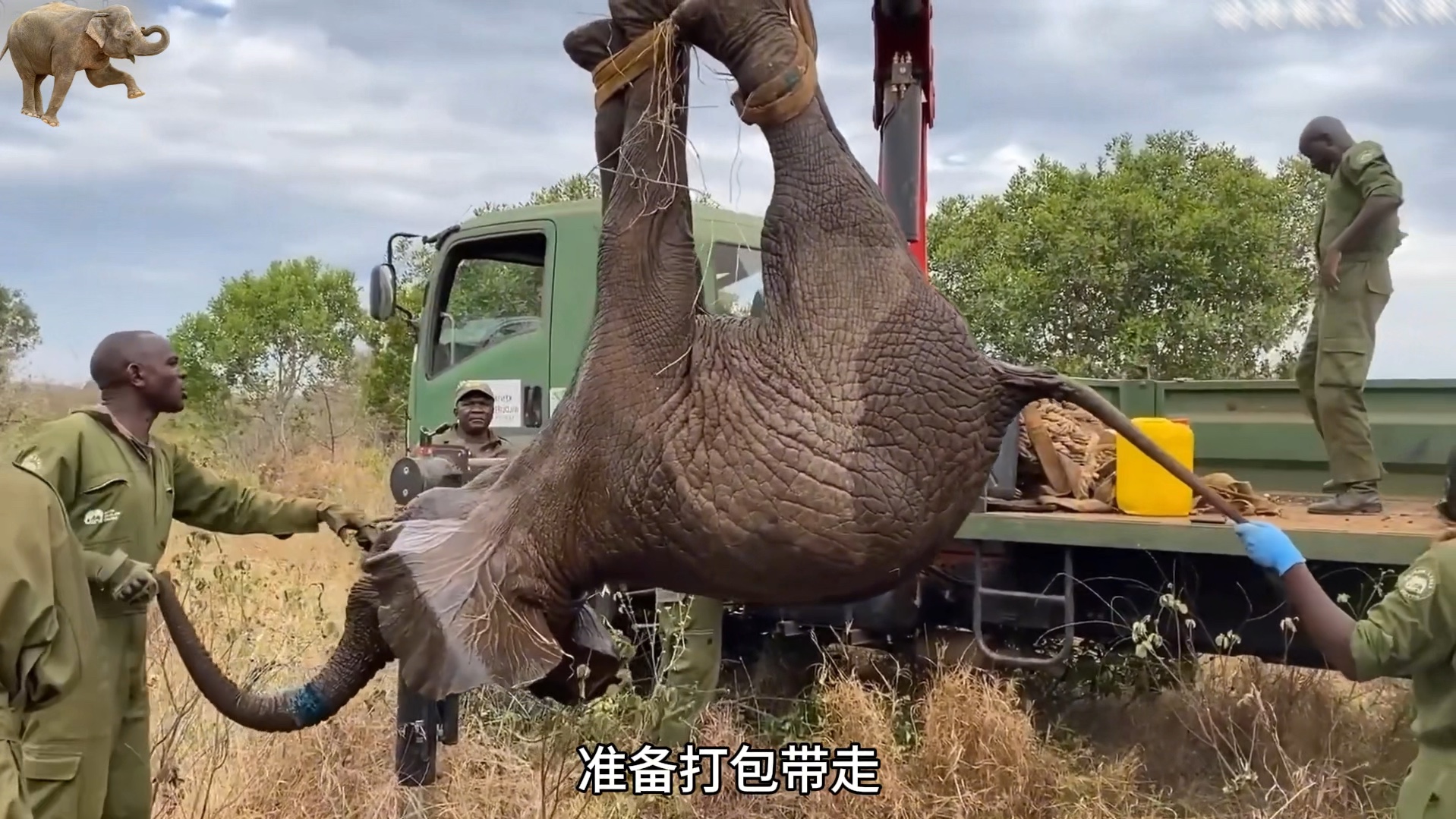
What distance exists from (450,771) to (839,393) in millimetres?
3134

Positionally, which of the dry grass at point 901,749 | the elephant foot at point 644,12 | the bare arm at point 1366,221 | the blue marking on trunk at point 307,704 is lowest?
the dry grass at point 901,749

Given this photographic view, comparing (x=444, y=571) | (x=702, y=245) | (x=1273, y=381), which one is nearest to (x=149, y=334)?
(x=444, y=571)

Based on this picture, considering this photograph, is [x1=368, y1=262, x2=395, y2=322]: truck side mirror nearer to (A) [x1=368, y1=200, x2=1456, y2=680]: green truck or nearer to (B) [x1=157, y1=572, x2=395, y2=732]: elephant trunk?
(A) [x1=368, y1=200, x2=1456, y2=680]: green truck

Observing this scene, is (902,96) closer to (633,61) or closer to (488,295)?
(633,61)

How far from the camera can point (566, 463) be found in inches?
96.0

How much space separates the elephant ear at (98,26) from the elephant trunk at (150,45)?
51 mm

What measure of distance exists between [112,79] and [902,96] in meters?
2.06

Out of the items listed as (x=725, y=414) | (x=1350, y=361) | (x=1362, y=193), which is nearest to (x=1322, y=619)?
(x=725, y=414)

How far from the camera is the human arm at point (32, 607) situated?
2525 millimetres

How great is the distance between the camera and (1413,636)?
8.28ft

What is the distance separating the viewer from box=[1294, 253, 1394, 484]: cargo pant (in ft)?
15.1

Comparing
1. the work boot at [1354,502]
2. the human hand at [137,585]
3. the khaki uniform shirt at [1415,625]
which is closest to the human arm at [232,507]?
the human hand at [137,585]

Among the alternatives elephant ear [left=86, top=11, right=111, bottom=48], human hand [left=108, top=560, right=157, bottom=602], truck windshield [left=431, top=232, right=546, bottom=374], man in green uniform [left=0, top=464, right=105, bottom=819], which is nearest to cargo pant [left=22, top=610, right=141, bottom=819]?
man in green uniform [left=0, top=464, right=105, bottom=819]

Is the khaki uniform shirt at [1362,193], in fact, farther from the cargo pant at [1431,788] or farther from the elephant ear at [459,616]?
the elephant ear at [459,616]
